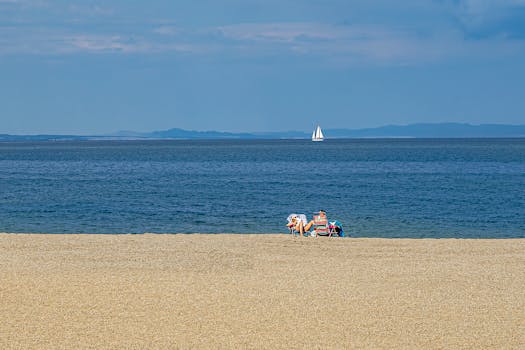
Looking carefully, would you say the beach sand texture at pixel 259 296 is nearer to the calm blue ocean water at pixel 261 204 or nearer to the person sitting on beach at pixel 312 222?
the person sitting on beach at pixel 312 222

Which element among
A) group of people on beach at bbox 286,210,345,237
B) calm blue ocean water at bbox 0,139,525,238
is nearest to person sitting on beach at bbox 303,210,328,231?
group of people on beach at bbox 286,210,345,237

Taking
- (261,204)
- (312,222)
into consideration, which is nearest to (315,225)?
(312,222)

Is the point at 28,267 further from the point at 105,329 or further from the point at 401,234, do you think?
the point at 401,234

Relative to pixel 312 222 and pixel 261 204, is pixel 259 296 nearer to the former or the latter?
pixel 312 222

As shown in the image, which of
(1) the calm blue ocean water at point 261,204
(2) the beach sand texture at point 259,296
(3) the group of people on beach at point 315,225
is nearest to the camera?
(2) the beach sand texture at point 259,296

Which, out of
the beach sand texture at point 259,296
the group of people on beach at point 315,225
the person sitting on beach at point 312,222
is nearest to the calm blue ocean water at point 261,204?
the group of people on beach at point 315,225

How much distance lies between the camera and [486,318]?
38.8 feet

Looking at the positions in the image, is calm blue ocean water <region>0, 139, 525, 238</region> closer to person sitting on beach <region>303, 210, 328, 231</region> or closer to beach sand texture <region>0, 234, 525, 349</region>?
person sitting on beach <region>303, 210, 328, 231</region>

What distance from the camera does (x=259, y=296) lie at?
13266mm

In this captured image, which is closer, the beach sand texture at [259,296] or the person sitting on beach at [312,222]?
the beach sand texture at [259,296]

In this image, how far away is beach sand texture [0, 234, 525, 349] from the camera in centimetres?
1073

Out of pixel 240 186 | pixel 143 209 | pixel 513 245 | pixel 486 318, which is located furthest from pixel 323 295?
pixel 240 186

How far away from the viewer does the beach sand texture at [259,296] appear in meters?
10.7

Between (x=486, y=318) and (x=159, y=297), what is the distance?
554cm
